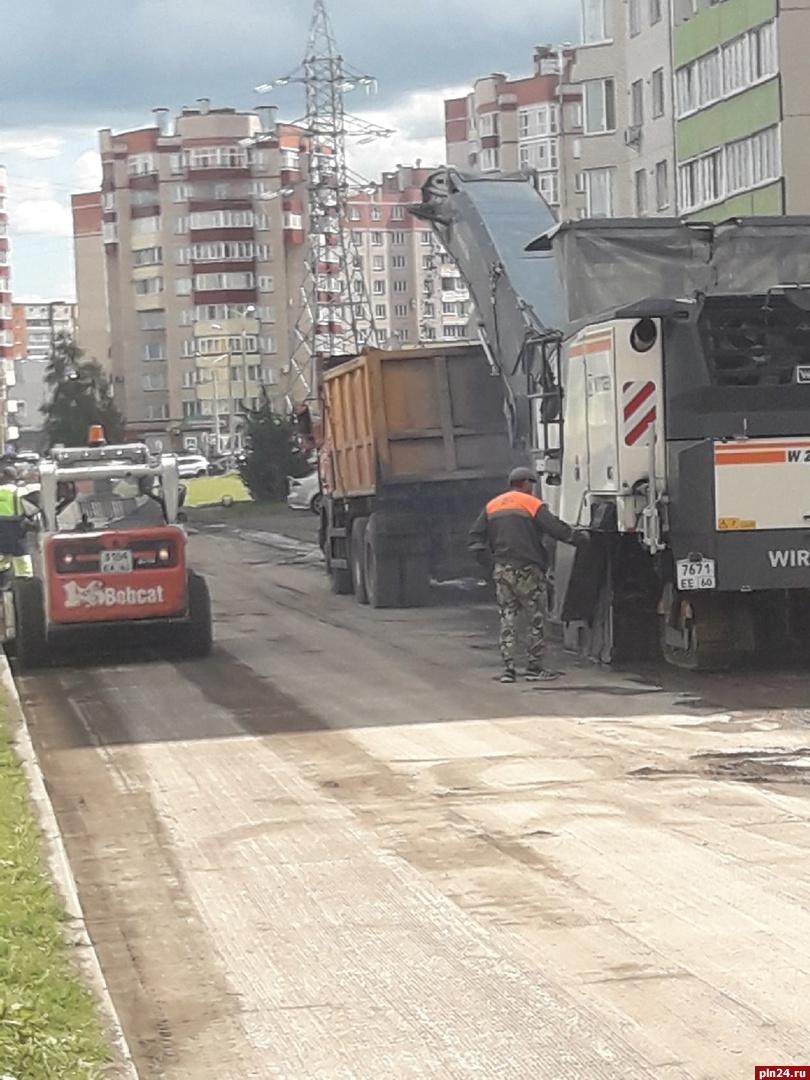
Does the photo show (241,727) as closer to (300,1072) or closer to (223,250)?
(300,1072)

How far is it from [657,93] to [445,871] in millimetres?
49385

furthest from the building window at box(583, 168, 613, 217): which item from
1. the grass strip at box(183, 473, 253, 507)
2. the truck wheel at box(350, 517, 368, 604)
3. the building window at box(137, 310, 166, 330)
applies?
the building window at box(137, 310, 166, 330)

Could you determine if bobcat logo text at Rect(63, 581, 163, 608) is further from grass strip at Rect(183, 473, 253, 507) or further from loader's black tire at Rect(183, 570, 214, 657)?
grass strip at Rect(183, 473, 253, 507)

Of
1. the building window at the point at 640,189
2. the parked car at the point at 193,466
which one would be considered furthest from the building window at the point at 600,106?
the parked car at the point at 193,466

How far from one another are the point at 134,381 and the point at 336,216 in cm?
7183

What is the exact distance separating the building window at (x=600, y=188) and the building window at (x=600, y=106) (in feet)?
3.96

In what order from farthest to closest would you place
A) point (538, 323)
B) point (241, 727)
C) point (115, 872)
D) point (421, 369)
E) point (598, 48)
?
1. point (598, 48)
2. point (421, 369)
3. point (538, 323)
4. point (241, 727)
5. point (115, 872)

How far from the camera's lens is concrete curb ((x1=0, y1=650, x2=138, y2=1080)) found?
615 cm

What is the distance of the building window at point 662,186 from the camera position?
55.3 metres


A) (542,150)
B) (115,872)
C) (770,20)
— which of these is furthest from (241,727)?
(542,150)

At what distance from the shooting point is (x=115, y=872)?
9.18 metres

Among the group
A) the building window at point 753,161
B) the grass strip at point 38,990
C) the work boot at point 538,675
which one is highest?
the building window at point 753,161

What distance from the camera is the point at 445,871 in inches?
348

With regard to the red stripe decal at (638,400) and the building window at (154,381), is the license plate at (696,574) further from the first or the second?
the building window at (154,381)
